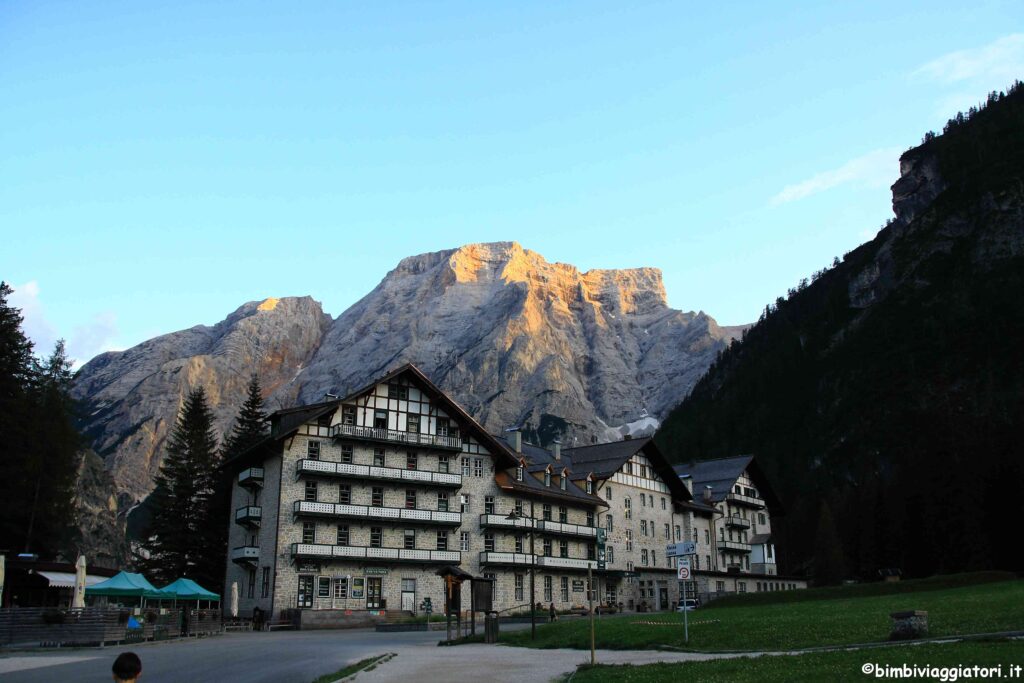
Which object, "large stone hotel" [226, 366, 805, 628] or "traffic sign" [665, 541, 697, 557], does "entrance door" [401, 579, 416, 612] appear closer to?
"large stone hotel" [226, 366, 805, 628]

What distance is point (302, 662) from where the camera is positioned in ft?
109

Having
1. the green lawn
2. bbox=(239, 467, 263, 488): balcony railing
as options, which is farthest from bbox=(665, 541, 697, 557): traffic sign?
bbox=(239, 467, 263, 488): balcony railing

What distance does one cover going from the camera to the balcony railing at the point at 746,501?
111869mm

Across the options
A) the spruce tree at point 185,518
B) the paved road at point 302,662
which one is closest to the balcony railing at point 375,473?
the spruce tree at point 185,518

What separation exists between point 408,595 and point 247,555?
13510mm

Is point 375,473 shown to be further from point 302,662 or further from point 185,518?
point 302,662

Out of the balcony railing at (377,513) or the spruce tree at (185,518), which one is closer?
the balcony railing at (377,513)

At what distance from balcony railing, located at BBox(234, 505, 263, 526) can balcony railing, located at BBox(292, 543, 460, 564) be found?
534cm

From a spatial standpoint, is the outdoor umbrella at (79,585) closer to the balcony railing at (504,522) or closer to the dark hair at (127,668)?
the balcony railing at (504,522)

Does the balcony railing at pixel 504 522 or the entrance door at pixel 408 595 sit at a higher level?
the balcony railing at pixel 504 522

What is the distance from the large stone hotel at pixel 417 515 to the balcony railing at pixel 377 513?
0.37 ft

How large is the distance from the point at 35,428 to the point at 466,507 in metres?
35.4

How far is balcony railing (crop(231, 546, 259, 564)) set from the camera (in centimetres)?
7288

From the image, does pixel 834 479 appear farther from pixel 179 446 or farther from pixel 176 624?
pixel 176 624
